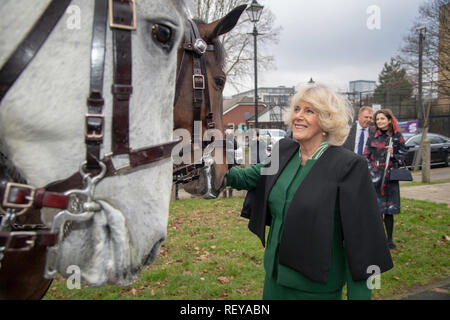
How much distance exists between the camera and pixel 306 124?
2.34 meters

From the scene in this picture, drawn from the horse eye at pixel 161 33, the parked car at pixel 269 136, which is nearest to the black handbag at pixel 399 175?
the parked car at pixel 269 136

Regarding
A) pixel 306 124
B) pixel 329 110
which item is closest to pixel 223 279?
pixel 306 124

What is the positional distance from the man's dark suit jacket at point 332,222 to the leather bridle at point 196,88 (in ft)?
2.88

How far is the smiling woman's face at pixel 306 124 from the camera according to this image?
7.66 feet

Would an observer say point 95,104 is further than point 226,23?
No

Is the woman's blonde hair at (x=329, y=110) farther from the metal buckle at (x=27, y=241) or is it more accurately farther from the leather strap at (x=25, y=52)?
the metal buckle at (x=27, y=241)

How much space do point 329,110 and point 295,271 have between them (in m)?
1.12

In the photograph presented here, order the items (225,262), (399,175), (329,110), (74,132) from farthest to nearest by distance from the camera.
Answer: (399,175)
(225,262)
(329,110)
(74,132)

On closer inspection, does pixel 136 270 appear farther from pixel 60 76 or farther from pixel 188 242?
pixel 188 242

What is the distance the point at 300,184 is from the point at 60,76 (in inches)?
62.5

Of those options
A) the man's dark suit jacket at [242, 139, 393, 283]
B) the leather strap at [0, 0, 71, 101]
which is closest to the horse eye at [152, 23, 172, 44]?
the leather strap at [0, 0, 71, 101]

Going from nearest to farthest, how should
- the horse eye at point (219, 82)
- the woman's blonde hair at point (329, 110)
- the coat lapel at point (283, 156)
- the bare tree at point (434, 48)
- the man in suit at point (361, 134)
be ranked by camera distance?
1. the woman's blonde hair at point (329, 110)
2. the coat lapel at point (283, 156)
3. the horse eye at point (219, 82)
4. the man in suit at point (361, 134)
5. the bare tree at point (434, 48)

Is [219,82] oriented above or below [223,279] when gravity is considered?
above

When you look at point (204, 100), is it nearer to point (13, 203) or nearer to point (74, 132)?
point (74, 132)
